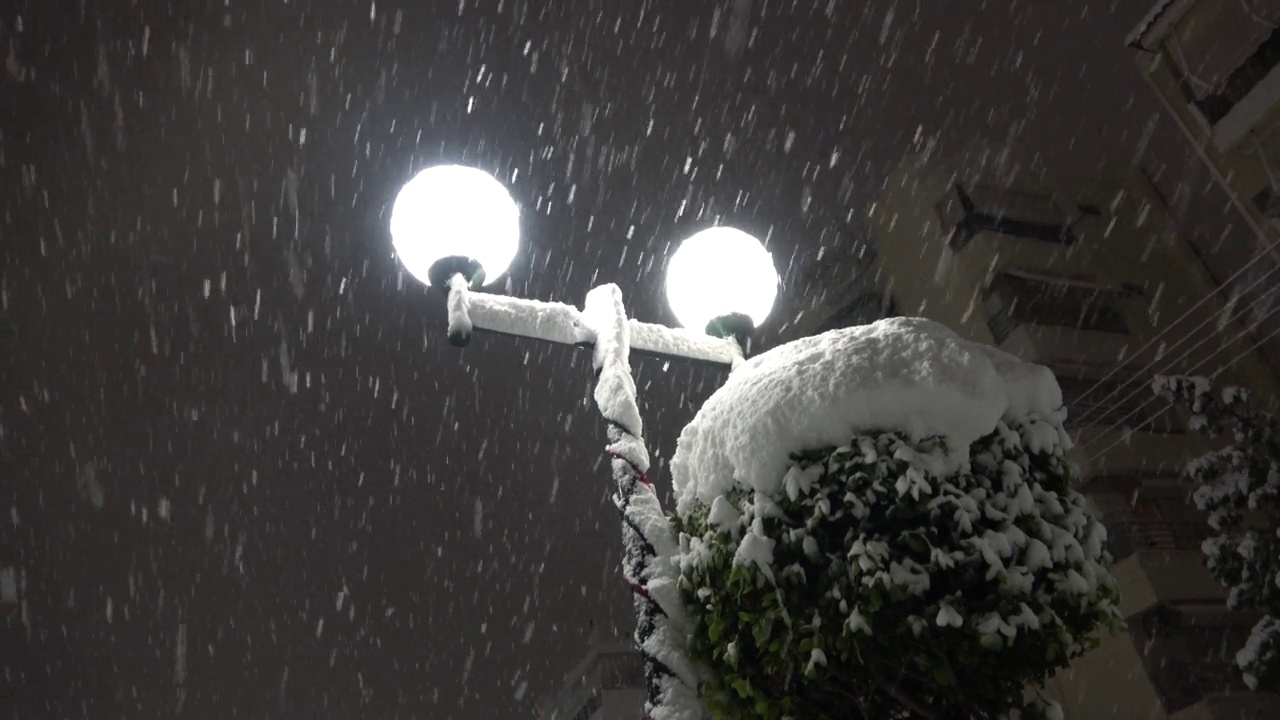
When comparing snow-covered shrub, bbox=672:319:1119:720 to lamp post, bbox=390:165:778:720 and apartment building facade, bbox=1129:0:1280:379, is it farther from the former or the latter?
apartment building facade, bbox=1129:0:1280:379

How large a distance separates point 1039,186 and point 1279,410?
617 centimetres

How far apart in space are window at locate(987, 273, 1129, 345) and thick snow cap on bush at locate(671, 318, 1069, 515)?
14567 millimetres

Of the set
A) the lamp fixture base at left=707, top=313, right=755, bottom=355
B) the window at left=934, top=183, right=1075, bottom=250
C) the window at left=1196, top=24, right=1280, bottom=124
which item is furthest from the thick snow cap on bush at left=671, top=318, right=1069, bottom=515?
the window at left=934, top=183, right=1075, bottom=250

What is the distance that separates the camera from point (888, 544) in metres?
2.59

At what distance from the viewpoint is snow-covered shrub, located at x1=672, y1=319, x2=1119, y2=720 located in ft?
8.30

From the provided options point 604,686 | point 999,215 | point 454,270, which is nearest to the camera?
point 454,270

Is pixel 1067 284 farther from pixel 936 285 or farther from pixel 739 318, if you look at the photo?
pixel 739 318

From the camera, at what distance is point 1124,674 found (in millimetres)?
12922

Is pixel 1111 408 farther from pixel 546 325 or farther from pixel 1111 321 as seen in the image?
pixel 546 325

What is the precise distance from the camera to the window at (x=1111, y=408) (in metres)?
15.4

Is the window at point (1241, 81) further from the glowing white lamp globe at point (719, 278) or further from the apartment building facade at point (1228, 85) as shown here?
the glowing white lamp globe at point (719, 278)

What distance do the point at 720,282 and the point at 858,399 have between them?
5.15 ft

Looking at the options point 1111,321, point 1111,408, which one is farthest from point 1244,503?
point 1111,321

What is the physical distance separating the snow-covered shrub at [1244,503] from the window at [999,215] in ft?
21.7
